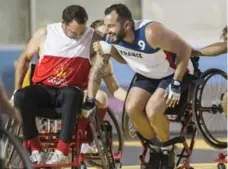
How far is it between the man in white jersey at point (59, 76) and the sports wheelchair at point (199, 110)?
754 millimetres

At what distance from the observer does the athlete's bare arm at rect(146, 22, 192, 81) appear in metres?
6.52

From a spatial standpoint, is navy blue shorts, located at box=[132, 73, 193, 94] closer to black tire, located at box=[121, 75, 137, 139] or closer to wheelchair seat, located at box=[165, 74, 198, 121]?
wheelchair seat, located at box=[165, 74, 198, 121]

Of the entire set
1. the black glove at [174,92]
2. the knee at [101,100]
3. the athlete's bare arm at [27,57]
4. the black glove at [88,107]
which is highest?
the athlete's bare arm at [27,57]

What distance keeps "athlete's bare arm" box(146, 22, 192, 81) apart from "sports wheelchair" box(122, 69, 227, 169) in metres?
0.20

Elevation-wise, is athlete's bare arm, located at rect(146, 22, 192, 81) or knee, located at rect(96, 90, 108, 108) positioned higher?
athlete's bare arm, located at rect(146, 22, 192, 81)

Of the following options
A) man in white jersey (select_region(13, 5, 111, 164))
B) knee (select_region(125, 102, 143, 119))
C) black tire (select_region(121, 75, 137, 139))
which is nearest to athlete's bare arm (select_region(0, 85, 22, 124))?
man in white jersey (select_region(13, 5, 111, 164))

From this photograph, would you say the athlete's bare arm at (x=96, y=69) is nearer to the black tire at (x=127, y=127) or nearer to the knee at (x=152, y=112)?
the knee at (x=152, y=112)

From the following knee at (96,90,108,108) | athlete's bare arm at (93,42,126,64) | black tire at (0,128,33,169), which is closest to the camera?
black tire at (0,128,33,169)

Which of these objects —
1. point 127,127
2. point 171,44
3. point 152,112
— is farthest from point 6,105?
point 127,127

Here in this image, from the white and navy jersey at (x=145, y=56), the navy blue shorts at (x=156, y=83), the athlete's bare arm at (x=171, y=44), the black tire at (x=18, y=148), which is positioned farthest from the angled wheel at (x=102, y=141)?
the black tire at (x=18, y=148)

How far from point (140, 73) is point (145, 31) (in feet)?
1.41

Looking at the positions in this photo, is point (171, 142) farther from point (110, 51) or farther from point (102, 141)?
point (110, 51)

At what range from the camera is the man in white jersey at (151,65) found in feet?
21.5

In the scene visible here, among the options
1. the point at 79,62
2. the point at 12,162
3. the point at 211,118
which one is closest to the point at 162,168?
the point at 211,118
